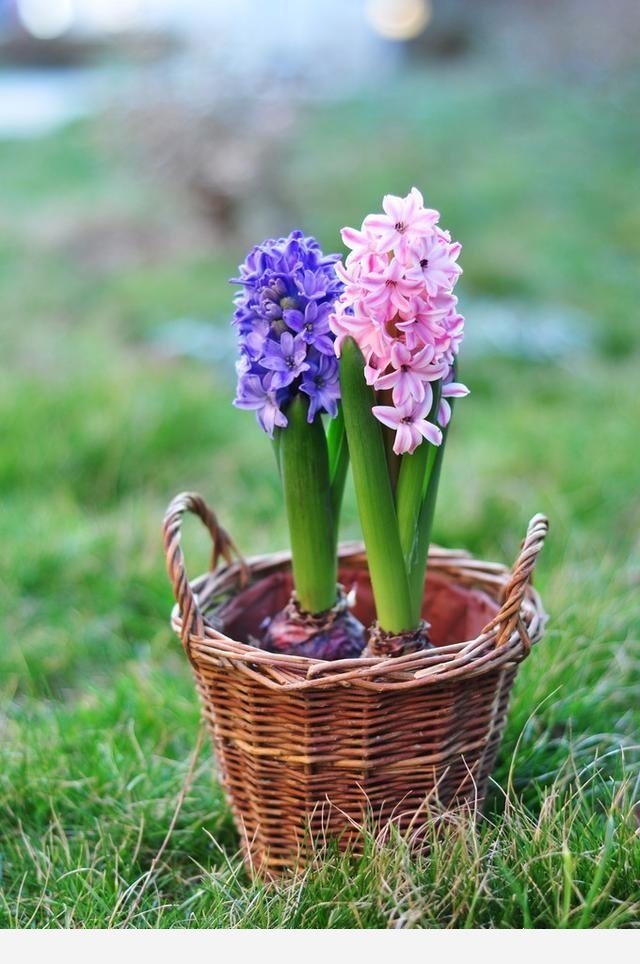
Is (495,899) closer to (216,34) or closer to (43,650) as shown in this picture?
(43,650)

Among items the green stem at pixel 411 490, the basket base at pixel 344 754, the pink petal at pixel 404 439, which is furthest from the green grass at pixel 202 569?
the pink petal at pixel 404 439

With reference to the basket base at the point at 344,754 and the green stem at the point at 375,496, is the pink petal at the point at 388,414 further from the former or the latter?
Answer: the basket base at the point at 344,754

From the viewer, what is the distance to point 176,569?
1351 mm

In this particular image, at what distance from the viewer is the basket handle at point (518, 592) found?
1261 millimetres

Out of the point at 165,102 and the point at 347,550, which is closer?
the point at 347,550

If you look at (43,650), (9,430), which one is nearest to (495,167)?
(9,430)

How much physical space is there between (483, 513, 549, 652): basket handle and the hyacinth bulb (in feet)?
0.82

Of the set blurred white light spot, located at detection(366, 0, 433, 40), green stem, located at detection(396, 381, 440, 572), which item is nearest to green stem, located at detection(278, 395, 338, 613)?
green stem, located at detection(396, 381, 440, 572)

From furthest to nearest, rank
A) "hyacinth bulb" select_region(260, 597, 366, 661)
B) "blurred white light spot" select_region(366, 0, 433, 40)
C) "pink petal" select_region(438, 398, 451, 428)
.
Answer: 1. "blurred white light spot" select_region(366, 0, 433, 40)
2. "hyacinth bulb" select_region(260, 597, 366, 661)
3. "pink petal" select_region(438, 398, 451, 428)

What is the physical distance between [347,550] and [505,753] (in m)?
0.43

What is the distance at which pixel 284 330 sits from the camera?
133cm

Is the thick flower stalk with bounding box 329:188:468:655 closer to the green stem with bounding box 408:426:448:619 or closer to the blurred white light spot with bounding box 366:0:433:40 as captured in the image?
the green stem with bounding box 408:426:448:619

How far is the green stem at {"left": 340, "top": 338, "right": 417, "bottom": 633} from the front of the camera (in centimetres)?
128

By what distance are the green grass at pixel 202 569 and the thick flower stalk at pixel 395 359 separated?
0.39m
